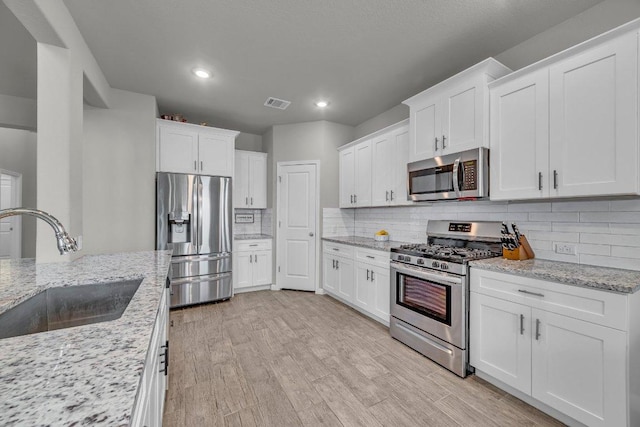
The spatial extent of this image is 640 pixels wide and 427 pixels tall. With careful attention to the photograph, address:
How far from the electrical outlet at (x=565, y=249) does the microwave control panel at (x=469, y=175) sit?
734mm

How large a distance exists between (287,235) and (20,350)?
3828 millimetres

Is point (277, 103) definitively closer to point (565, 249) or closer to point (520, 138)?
point (520, 138)

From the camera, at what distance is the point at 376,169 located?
368 cm

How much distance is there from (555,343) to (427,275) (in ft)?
3.08

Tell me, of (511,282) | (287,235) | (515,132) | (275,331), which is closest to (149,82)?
(287,235)

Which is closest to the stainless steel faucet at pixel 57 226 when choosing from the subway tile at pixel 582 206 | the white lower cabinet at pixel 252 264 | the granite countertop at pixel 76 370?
the granite countertop at pixel 76 370

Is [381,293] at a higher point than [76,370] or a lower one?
lower

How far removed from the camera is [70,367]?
24.9 inches

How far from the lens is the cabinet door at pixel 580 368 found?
1485 mm

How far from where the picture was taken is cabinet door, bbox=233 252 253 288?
4309 millimetres

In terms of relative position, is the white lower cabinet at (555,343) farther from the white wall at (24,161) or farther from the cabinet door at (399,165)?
the white wall at (24,161)

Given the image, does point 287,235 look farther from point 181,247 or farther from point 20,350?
point 20,350

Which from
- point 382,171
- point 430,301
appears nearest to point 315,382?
point 430,301

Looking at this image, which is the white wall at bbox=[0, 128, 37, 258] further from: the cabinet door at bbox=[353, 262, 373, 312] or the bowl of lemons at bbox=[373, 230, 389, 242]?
the bowl of lemons at bbox=[373, 230, 389, 242]
